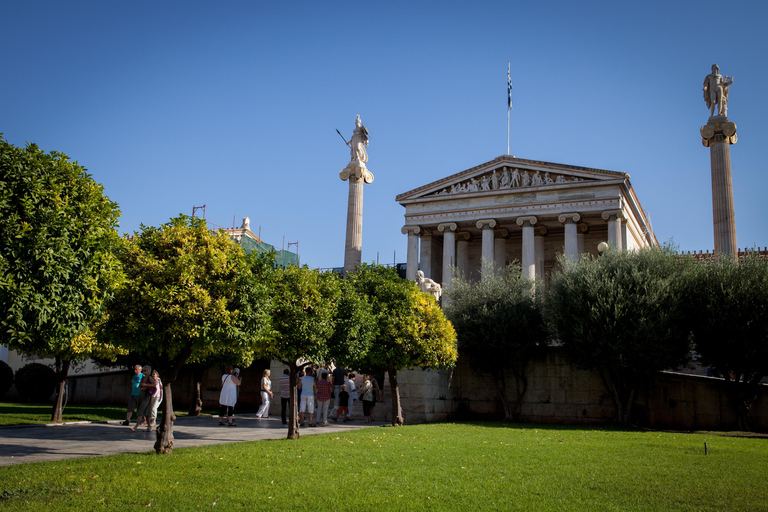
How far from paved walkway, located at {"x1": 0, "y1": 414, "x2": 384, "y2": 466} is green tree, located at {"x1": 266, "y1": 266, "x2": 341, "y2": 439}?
2.23 meters

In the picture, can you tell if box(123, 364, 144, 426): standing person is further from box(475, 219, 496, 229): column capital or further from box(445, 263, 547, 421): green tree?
box(475, 219, 496, 229): column capital

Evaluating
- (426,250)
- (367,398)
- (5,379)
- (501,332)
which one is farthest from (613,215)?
(5,379)

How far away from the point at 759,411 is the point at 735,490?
1547cm

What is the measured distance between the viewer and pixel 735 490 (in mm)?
9398

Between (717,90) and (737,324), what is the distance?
22.1 m

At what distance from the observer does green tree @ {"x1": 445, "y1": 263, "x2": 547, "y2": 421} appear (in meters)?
25.5

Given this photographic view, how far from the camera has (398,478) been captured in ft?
32.3

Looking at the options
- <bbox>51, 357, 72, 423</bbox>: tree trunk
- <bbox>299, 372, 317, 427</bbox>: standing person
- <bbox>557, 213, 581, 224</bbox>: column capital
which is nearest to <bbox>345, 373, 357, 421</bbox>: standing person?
<bbox>299, 372, 317, 427</bbox>: standing person

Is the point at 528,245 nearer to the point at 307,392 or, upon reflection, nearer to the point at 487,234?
the point at 487,234

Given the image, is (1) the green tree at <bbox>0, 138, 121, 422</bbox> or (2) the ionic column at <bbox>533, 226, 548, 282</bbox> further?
(2) the ionic column at <bbox>533, 226, 548, 282</bbox>

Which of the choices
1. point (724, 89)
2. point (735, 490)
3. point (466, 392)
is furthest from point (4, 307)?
point (724, 89)

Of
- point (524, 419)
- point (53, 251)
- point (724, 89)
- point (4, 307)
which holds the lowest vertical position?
point (524, 419)

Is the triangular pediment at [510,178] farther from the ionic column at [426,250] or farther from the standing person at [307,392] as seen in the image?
the standing person at [307,392]

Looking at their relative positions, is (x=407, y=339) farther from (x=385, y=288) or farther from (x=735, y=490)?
(x=735, y=490)
